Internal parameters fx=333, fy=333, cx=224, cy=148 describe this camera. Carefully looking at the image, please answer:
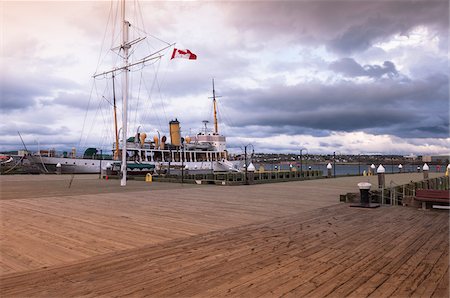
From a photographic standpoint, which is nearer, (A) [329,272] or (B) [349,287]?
(B) [349,287]

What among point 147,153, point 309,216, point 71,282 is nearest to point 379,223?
point 309,216

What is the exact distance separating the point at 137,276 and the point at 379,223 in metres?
6.45

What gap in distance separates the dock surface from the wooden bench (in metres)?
1.13

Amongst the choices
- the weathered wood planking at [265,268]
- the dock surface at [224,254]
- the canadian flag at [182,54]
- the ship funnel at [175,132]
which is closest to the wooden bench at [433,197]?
the dock surface at [224,254]

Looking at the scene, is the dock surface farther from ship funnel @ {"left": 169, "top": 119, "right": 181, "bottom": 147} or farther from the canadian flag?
ship funnel @ {"left": 169, "top": 119, "right": 181, "bottom": 147}

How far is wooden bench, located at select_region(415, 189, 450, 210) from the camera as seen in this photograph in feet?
33.9

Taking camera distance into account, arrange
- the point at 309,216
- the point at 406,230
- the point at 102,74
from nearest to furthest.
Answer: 1. the point at 406,230
2. the point at 309,216
3. the point at 102,74

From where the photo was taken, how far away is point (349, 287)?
4059 mm

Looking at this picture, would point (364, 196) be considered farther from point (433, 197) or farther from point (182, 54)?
point (182, 54)

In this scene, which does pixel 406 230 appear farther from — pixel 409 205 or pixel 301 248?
pixel 409 205

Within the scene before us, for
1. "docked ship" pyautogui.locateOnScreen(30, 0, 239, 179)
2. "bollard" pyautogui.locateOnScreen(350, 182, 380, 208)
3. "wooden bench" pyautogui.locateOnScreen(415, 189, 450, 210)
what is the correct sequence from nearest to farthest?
"wooden bench" pyautogui.locateOnScreen(415, 189, 450, 210) → "bollard" pyautogui.locateOnScreen(350, 182, 380, 208) → "docked ship" pyautogui.locateOnScreen(30, 0, 239, 179)

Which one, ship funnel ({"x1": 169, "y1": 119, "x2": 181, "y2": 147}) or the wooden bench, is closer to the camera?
the wooden bench

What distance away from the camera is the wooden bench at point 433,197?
33.9 feet

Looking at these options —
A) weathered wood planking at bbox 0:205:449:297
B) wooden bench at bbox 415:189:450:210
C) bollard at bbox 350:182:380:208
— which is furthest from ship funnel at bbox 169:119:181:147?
weathered wood planking at bbox 0:205:449:297
